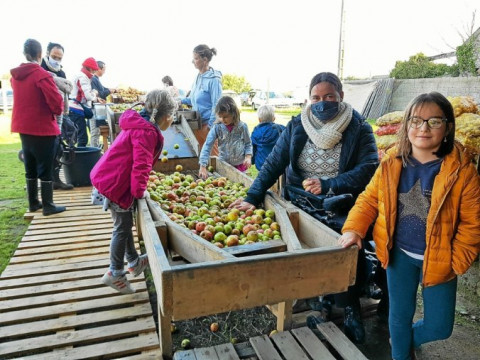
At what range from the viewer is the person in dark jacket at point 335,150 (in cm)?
277

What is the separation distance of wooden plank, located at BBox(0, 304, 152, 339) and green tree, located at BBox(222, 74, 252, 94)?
134ft

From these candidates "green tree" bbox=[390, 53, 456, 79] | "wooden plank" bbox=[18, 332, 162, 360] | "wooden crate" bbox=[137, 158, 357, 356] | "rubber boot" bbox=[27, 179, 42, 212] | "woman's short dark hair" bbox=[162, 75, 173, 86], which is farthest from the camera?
"green tree" bbox=[390, 53, 456, 79]

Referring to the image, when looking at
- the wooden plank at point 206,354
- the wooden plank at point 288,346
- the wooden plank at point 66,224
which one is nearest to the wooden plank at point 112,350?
the wooden plank at point 206,354

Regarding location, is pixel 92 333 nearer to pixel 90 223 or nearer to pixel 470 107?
pixel 90 223

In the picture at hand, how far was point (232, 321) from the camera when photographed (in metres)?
3.18

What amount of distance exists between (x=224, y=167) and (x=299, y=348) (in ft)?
8.22

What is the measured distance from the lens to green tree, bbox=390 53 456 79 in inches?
751

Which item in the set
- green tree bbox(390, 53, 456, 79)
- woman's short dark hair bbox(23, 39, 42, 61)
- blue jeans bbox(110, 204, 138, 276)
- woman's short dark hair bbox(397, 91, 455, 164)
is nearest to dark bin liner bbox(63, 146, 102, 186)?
woman's short dark hair bbox(23, 39, 42, 61)

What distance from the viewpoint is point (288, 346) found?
8.15ft

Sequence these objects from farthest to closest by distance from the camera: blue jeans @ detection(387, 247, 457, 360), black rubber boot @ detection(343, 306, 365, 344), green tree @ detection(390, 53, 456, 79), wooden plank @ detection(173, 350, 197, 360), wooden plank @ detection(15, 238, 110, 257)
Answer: green tree @ detection(390, 53, 456, 79) → wooden plank @ detection(15, 238, 110, 257) → black rubber boot @ detection(343, 306, 365, 344) → wooden plank @ detection(173, 350, 197, 360) → blue jeans @ detection(387, 247, 457, 360)

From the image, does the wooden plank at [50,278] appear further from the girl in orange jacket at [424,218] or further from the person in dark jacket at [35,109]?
the girl in orange jacket at [424,218]

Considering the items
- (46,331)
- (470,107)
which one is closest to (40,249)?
(46,331)

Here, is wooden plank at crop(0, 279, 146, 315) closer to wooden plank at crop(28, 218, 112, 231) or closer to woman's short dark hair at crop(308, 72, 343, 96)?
wooden plank at crop(28, 218, 112, 231)

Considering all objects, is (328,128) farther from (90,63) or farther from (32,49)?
(90,63)
